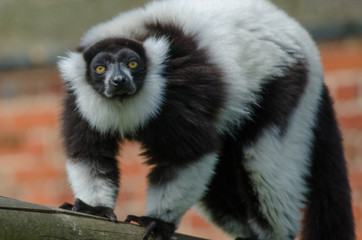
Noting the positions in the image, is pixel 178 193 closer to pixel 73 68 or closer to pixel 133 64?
pixel 133 64

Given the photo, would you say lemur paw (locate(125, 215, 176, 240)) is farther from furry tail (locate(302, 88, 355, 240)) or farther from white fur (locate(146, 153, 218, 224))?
furry tail (locate(302, 88, 355, 240))

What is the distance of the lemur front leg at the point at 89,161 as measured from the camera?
4195 millimetres

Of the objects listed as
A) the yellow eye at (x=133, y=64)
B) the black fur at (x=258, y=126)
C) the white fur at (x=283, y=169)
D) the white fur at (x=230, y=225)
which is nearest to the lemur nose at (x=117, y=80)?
the yellow eye at (x=133, y=64)

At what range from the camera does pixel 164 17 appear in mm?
4578

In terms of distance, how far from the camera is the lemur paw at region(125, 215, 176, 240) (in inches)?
152

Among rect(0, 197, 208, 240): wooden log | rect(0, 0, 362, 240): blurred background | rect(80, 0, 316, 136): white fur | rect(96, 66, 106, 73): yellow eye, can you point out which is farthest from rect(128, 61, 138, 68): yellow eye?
rect(0, 0, 362, 240): blurred background

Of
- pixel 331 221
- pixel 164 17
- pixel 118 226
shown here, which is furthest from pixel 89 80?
pixel 331 221

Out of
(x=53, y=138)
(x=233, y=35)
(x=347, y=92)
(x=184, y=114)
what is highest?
(x=233, y=35)

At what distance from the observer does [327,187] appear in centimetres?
475

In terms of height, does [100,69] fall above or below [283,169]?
above

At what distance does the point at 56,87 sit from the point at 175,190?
336 centimetres

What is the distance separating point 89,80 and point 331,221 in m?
1.66

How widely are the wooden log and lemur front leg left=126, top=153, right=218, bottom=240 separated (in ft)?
1.53

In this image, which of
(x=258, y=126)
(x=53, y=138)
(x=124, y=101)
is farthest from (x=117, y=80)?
(x=53, y=138)
